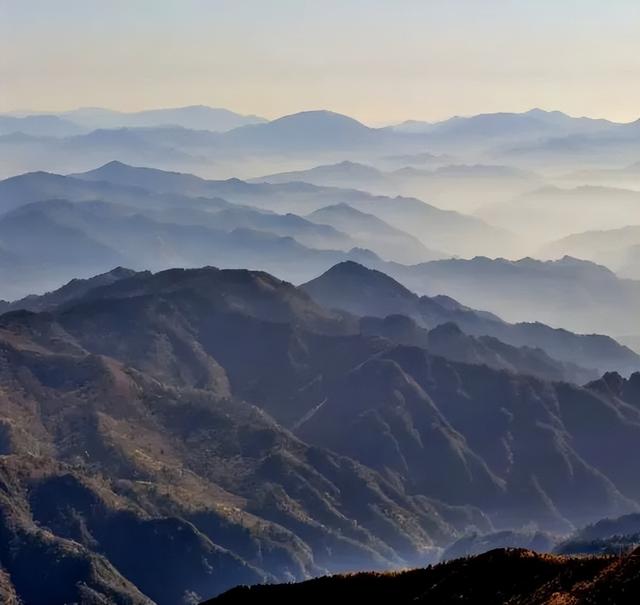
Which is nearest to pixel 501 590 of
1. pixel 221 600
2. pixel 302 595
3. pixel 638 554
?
pixel 638 554

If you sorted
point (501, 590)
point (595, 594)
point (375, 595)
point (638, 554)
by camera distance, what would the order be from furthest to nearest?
point (375, 595) < point (501, 590) < point (638, 554) < point (595, 594)

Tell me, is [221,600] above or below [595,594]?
below

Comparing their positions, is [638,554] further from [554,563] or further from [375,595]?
[375,595]

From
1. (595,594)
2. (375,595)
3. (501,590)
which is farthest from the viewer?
(375,595)

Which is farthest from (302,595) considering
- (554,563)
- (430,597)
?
(554,563)

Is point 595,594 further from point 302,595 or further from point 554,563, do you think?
point 302,595

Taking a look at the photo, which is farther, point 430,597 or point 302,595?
point 302,595

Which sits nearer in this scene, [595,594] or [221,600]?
[595,594]
